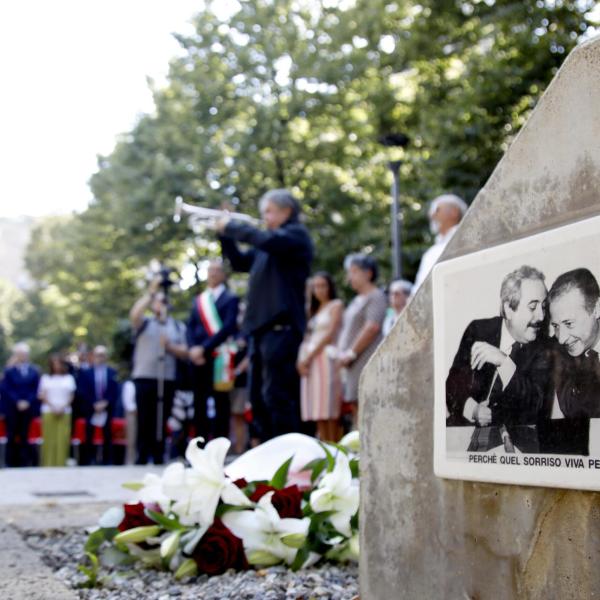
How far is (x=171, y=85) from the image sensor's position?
83.4 ft

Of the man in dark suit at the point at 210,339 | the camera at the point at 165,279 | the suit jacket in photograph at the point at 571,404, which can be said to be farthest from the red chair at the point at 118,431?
the suit jacket in photograph at the point at 571,404

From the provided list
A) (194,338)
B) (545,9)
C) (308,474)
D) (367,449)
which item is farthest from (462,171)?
(367,449)

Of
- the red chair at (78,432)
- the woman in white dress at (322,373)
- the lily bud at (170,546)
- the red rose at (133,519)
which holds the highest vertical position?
the woman in white dress at (322,373)

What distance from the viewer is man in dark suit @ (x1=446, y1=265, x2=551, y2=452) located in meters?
1.77

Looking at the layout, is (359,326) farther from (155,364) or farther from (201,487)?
(201,487)

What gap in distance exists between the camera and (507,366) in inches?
72.7

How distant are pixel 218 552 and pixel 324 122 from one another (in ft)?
68.2

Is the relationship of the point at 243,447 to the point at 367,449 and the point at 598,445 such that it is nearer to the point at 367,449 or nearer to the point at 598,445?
the point at 367,449

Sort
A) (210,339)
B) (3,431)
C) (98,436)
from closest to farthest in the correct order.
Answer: (210,339) → (3,431) → (98,436)

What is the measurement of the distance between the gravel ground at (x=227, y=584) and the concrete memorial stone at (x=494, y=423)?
0.39 m

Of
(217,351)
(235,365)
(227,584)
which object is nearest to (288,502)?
(227,584)

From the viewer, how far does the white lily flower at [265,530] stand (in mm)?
3008

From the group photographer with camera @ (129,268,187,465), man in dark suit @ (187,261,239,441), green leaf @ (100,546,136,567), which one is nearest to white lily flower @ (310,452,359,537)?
green leaf @ (100,546,136,567)

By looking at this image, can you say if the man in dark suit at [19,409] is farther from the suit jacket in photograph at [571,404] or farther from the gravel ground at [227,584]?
the suit jacket in photograph at [571,404]
